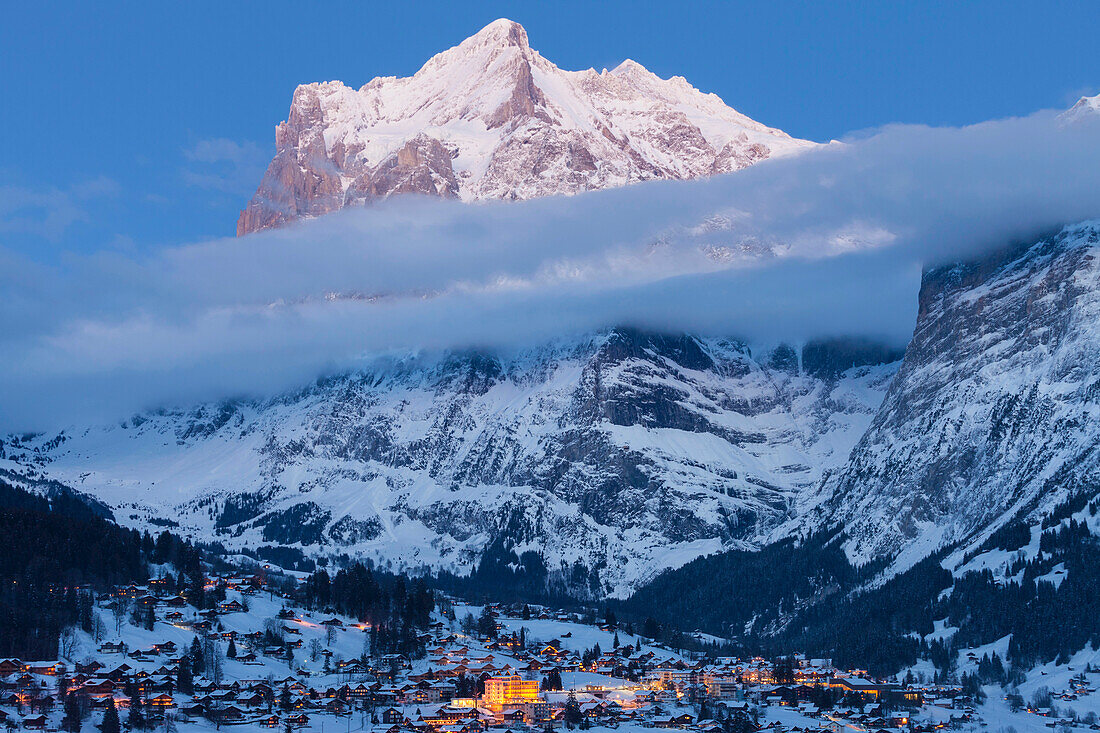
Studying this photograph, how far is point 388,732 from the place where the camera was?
7840 inches

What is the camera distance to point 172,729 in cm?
19150

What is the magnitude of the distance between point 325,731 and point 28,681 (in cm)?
3517

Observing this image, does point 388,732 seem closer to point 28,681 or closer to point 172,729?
point 172,729

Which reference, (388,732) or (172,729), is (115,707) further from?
(388,732)

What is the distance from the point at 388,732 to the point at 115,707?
31767 millimetres

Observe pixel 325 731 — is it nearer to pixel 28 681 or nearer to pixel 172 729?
pixel 172 729

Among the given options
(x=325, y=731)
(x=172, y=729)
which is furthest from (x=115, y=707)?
(x=325, y=731)

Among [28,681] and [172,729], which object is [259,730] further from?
[28,681]

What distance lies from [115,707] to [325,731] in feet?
81.1

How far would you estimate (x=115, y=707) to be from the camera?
192 metres

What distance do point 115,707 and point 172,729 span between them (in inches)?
282

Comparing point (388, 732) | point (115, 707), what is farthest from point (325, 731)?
point (115, 707)

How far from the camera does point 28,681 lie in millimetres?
196250

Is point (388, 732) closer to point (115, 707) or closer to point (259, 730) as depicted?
point (259, 730)
